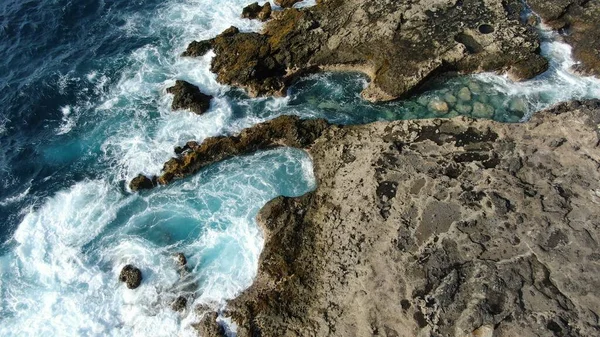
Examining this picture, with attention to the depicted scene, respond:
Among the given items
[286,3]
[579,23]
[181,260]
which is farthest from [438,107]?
[181,260]

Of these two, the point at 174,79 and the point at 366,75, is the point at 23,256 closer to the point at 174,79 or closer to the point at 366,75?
the point at 174,79

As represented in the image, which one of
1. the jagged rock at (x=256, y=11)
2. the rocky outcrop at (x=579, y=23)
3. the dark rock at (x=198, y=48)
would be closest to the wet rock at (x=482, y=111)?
the rocky outcrop at (x=579, y=23)

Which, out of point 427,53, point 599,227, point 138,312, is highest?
point 427,53

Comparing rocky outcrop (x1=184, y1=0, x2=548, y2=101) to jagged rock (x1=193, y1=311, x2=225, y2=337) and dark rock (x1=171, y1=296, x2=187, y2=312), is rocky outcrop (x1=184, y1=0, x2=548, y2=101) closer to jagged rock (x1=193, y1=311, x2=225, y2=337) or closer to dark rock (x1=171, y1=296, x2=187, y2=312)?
dark rock (x1=171, y1=296, x2=187, y2=312)

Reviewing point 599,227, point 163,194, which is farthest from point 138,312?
point 599,227

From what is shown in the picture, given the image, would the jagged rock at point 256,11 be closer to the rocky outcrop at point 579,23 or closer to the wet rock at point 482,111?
the wet rock at point 482,111

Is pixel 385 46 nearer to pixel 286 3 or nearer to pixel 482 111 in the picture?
pixel 482 111
